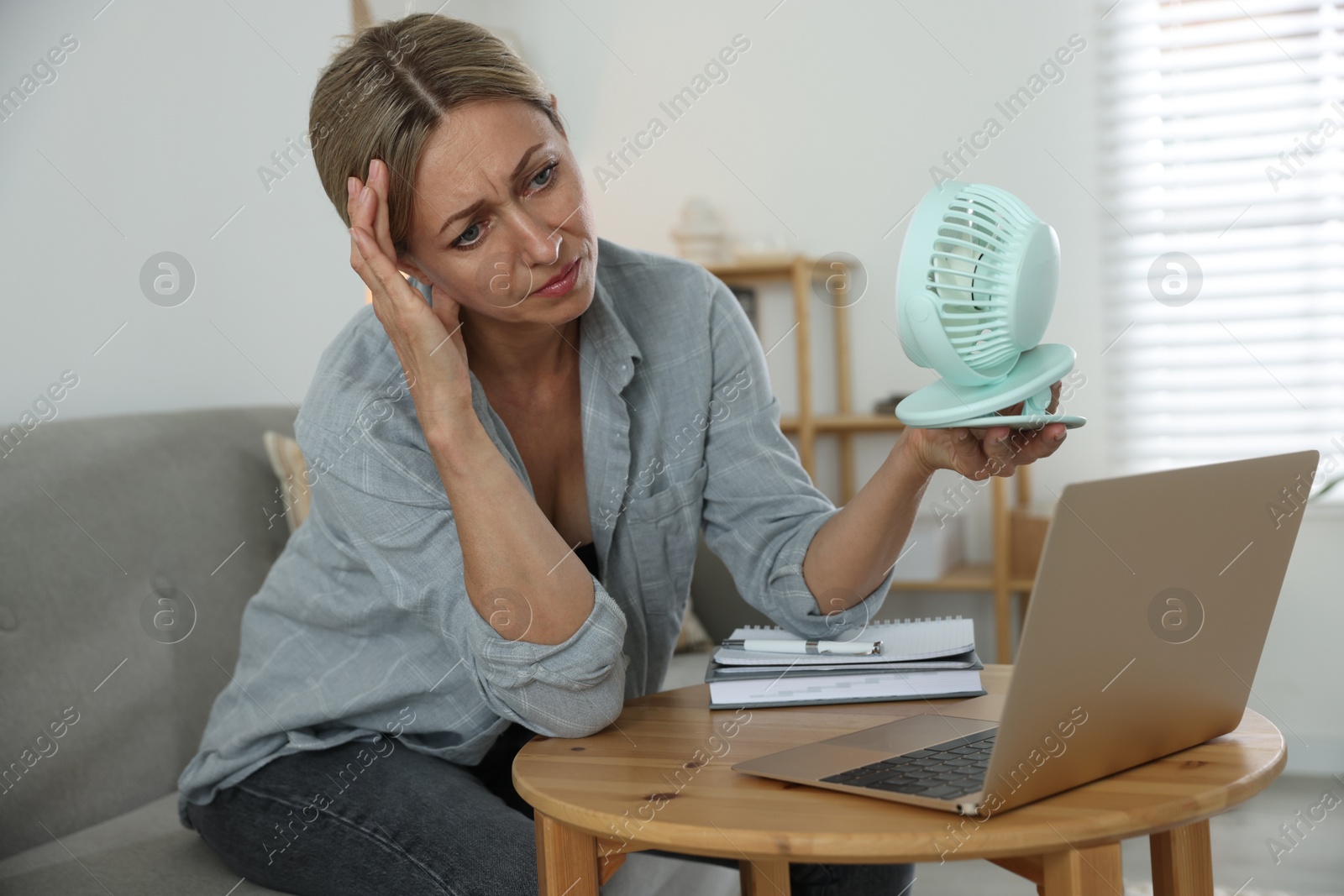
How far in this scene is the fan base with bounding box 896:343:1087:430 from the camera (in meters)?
0.82

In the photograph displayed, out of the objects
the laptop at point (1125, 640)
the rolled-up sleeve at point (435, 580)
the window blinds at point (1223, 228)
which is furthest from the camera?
the window blinds at point (1223, 228)

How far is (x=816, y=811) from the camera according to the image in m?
0.75

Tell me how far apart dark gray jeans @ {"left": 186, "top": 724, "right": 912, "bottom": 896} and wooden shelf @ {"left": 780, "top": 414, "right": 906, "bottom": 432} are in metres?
1.95

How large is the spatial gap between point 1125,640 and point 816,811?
0.23 metres

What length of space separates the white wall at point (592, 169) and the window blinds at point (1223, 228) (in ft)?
0.30

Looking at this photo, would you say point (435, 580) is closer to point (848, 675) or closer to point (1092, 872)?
point (848, 675)

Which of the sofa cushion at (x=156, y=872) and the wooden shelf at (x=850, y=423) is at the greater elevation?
the wooden shelf at (x=850, y=423)

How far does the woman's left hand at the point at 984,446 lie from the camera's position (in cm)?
88

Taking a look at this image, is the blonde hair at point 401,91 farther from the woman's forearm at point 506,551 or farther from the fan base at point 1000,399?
the fan base at point 1000,399

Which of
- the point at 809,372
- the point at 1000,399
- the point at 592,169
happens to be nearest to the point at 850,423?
the point at 809,372

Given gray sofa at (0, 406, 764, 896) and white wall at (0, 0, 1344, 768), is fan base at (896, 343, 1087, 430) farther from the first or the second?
white wall at (0, 0, 1344, 768)

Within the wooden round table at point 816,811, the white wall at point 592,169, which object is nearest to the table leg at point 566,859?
the wooden round table at point 816,811

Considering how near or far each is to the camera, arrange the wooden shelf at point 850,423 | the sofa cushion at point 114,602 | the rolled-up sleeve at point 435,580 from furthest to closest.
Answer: the wooden shelf at point 850,423 < the sofa cushion at point 114,602 < the rolled-up sleeve at point 435,580

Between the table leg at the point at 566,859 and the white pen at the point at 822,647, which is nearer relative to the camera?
the table leg at the point at 566,859
